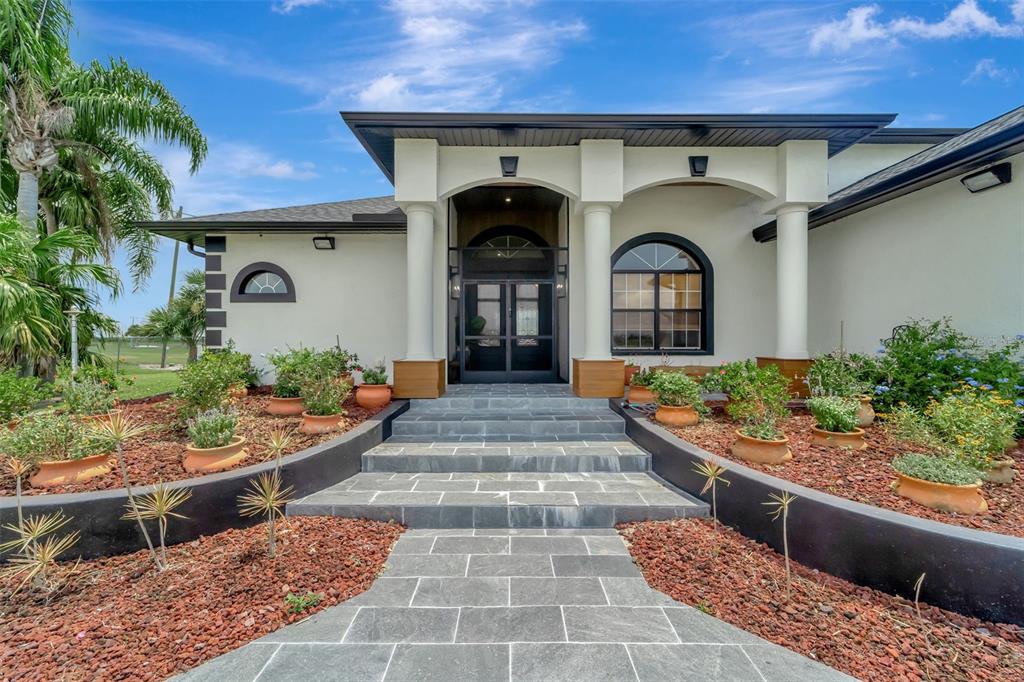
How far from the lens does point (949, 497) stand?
302 cm

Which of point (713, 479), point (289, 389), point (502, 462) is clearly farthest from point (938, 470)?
point (289, 389)

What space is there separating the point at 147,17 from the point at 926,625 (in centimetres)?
1315

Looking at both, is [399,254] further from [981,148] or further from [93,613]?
[981,148]

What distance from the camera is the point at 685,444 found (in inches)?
179

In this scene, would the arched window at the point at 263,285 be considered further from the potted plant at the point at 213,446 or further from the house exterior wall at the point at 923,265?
the house exterior wall at the point at 923,265

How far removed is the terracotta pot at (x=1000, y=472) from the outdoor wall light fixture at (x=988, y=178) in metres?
3.41

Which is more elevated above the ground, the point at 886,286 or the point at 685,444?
the point at 886,286

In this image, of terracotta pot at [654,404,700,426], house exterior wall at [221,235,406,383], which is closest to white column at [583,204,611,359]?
terracotta pot at [654,404,700,426]

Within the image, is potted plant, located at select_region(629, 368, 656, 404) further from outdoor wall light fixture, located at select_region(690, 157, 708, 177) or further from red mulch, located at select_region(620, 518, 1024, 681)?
outdoor wall light fixture, located at select_region(690, 157, 708, 177)

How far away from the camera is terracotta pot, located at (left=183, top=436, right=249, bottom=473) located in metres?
3.89

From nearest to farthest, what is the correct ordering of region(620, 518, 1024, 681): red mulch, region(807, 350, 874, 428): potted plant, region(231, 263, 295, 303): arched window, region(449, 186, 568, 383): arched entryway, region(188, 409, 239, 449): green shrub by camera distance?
region(620, 518, 1024, 681): red mulch < region(188, 409, 239, 449): green shrub < region(807, 350, 874, 428): potted plant < region(231, 263, 295, 303): arched window < region(449, 186, 568, 383): arched entryway

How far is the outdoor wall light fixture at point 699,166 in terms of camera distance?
22.1 feet

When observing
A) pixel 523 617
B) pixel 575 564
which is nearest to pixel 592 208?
pixel 575 564

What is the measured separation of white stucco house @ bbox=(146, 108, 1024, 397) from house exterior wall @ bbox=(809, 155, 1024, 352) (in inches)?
1.0
